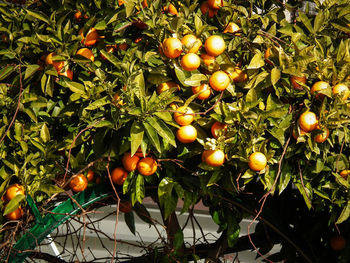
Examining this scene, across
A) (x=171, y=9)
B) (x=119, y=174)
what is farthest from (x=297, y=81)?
(x=119, y=174)

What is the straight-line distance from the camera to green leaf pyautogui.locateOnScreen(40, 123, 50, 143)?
1272 mm

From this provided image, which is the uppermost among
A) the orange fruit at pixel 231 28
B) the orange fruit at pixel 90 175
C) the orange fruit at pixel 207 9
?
the orange fruit at pixel 207 9

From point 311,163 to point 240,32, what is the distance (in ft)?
1.52

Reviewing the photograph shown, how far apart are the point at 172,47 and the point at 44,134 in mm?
476

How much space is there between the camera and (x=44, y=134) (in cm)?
128

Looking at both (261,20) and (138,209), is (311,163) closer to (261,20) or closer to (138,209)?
(261,20)

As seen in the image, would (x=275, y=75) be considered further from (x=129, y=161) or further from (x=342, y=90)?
(x=129, y=161)

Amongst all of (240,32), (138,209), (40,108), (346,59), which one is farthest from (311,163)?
(40,108)

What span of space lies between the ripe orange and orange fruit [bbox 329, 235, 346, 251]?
25.5 inches

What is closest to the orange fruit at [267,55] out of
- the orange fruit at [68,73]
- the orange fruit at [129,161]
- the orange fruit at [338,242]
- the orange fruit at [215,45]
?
the orange fruit at [215,45]

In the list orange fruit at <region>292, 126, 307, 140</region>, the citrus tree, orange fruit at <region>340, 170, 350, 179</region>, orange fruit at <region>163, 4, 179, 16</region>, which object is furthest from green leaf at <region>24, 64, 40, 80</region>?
orange fruit at <region>340, 170, 350, 179</region>

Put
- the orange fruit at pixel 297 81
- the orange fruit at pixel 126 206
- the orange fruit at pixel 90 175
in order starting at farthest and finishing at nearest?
1. the orange fruit at pixel 126 206
2. the orange fruit at pixel 90 175
3. the orange fruit at pixel 297 81

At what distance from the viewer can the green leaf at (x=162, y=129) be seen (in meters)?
1.12

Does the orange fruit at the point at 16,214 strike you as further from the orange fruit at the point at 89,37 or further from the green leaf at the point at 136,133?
the orange fruit at the point at 89,37
